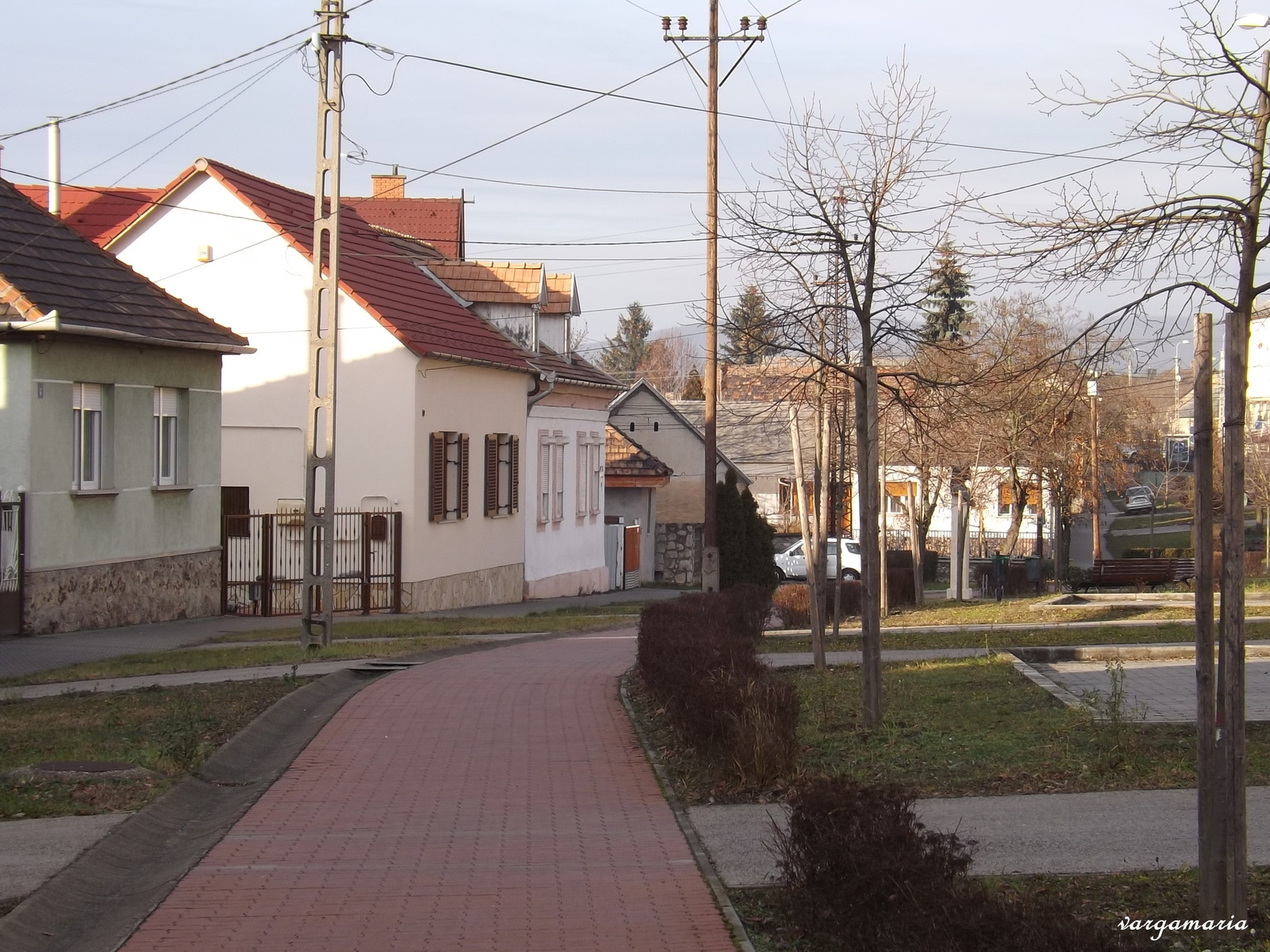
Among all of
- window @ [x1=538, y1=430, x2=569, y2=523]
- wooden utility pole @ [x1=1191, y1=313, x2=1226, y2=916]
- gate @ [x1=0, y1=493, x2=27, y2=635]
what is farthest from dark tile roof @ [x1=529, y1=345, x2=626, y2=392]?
wooden utility pole @ [x1=1191, y1=313, x2=1226, y2=916]

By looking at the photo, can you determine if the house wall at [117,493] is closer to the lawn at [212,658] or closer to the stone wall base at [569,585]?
the lawn at [212,658]

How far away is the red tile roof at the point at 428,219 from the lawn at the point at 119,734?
25.7 m

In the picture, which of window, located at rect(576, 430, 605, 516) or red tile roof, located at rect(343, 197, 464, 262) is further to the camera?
red tile roof, located at rect(343, 197, 464, 262)

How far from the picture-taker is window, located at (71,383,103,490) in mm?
19594

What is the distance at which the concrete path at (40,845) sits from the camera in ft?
21.6

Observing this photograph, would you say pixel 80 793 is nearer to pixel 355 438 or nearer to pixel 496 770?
pixel 496 770

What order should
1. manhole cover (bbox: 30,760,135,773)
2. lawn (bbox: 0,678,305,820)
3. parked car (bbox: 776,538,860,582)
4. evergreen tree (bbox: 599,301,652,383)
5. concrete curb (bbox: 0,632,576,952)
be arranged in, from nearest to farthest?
concrete curb (bbox: 0,632,576,952) < lawn (bbox: 0,678,305,820) < manhole cover (bbox: 30,760,135,773) < parked car (bbox: 776,538,860,582) < evergreen tree (bbox: 599,301,652,383)

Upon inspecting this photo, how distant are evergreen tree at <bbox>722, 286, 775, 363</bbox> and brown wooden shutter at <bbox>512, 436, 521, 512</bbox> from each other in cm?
1819

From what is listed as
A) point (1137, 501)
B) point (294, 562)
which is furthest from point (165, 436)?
point (1137, 501)

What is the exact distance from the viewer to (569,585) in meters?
36.4

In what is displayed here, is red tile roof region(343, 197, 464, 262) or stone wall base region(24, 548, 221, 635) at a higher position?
red tile roof region(343, 197, 464, 262)

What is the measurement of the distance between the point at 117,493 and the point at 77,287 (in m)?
3.12

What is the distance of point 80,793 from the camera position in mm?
8438

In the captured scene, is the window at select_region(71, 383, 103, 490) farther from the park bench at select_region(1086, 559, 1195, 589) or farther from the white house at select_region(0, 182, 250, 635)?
the park bench at select_region(1086, 559, 1195, 589)
